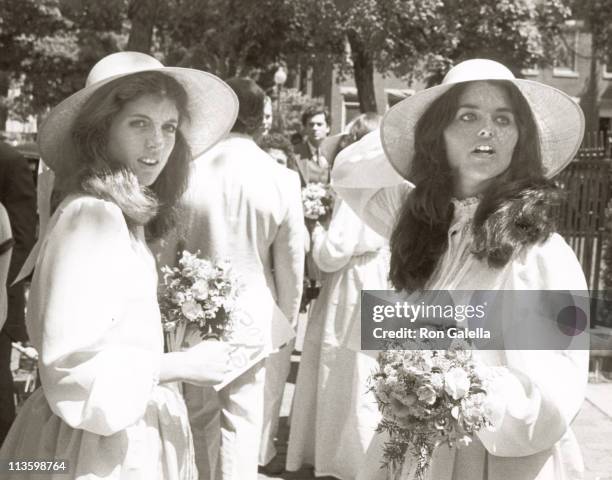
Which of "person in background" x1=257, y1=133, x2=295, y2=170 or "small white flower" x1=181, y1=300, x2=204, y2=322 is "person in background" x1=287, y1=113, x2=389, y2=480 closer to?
"person in background" x1=257, y1=133, x2=295, y2=170

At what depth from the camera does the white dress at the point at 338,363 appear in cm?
561

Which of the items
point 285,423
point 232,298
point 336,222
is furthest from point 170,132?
point 285,423

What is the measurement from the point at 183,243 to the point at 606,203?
605 centimetres

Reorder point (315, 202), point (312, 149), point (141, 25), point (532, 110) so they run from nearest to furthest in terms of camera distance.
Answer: point (532, 110) < point (315, 202) < point (312, 149) < point (141, 25)

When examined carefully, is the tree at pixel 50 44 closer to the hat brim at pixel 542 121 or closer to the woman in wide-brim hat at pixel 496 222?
the hat brim at pixel 542 121

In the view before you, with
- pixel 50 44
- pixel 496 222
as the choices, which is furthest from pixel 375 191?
pixel 50 44

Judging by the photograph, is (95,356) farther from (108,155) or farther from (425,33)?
(425,33)

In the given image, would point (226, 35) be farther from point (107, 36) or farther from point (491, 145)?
point (491, 145)

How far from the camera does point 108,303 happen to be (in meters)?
2.45

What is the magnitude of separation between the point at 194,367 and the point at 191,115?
969mm

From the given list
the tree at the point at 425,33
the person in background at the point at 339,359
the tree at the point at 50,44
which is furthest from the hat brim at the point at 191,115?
the tree at the point at 50,44

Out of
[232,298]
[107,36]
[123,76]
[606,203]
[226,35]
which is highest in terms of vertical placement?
[107,36]

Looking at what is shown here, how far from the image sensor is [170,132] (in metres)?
2.94

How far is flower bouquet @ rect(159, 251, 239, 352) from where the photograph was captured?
3.05m
